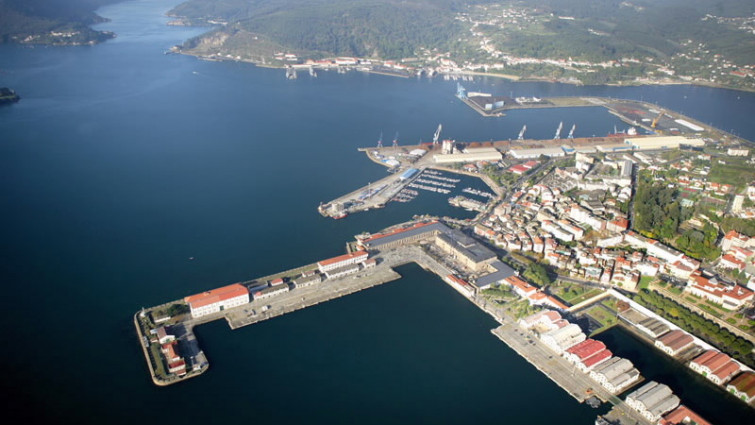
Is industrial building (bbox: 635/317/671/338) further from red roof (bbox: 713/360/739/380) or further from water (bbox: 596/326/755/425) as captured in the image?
red roof (bbox: 713/360/739/380)

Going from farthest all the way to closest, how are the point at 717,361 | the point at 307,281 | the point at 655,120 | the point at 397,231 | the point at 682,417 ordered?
the point at 655,120 < the point at 397,231 < the point at 307,281 < the point at 717,361 < the point at 682,417

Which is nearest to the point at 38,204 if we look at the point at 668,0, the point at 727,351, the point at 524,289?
the point at 524,289

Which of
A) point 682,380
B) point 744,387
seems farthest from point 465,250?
point 744,387

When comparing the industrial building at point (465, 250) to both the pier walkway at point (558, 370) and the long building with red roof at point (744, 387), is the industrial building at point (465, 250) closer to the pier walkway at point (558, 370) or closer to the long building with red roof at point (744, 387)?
the pier walkway at point (558, 370)

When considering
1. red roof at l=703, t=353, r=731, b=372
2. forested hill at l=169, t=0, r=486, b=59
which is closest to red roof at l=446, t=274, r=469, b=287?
red roof at l=703, t=353, r=731, b=372

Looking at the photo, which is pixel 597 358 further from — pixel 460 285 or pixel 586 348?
pixel 460 285

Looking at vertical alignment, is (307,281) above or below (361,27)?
below
